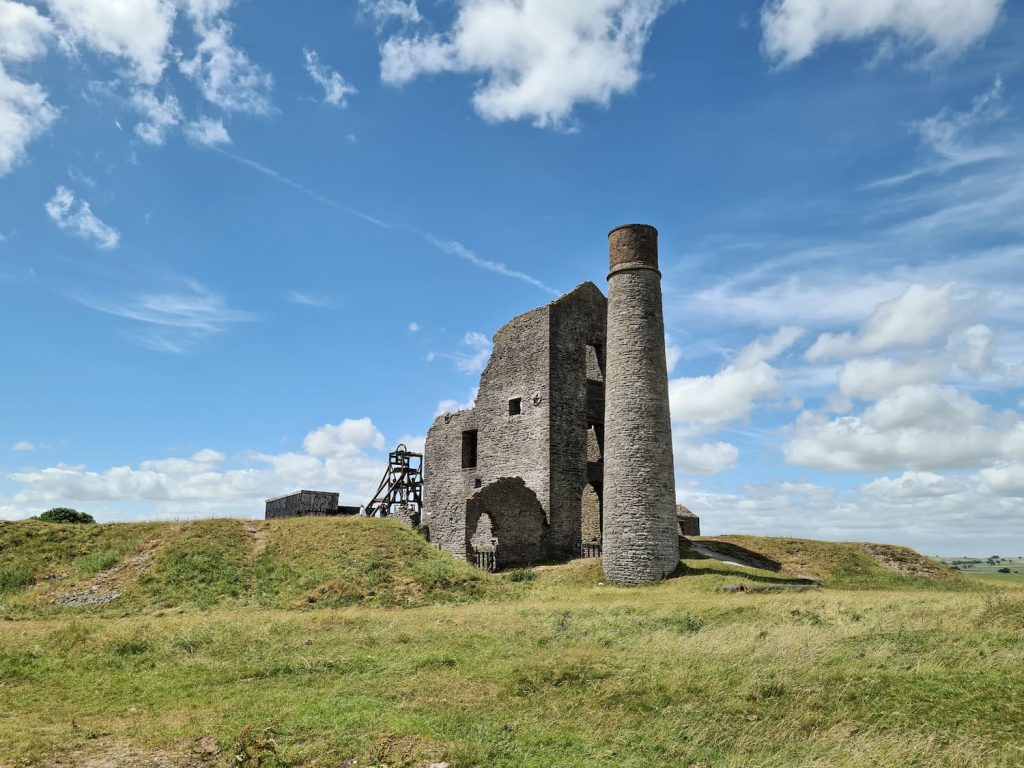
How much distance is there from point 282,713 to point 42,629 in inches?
400

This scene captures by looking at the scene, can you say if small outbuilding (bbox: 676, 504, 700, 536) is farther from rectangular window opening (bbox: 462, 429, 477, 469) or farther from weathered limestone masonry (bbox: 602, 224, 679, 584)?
weathered limestone masonry (bbox: 602, 224, 679, 584)

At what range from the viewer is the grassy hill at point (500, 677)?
7414 millimetres

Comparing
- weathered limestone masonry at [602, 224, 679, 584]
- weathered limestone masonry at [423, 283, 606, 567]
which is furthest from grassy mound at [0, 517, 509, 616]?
weathered limestone masonry at [602, 224, 679, 584]

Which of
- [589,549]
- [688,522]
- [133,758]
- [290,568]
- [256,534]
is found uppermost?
[688,522]

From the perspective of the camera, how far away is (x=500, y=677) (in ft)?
33.1

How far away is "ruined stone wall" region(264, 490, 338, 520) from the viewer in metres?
40.6

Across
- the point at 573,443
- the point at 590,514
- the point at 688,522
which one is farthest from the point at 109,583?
the point at 688,522

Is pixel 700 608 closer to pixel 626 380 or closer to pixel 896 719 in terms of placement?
pixel 896 719

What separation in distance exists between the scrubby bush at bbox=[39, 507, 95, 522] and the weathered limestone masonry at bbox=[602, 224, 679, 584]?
26.5m

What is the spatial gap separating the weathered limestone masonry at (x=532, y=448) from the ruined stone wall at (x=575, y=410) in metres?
0.04

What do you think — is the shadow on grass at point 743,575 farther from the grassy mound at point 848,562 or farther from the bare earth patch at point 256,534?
the bare earth patch at point 256,534

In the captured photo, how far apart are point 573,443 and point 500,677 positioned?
21.2 meters

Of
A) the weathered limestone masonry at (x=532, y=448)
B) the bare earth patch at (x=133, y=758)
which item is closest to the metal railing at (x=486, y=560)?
the weathered limestone masonry at (x=532, y=448)

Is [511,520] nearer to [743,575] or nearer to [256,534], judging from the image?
[743,575]
